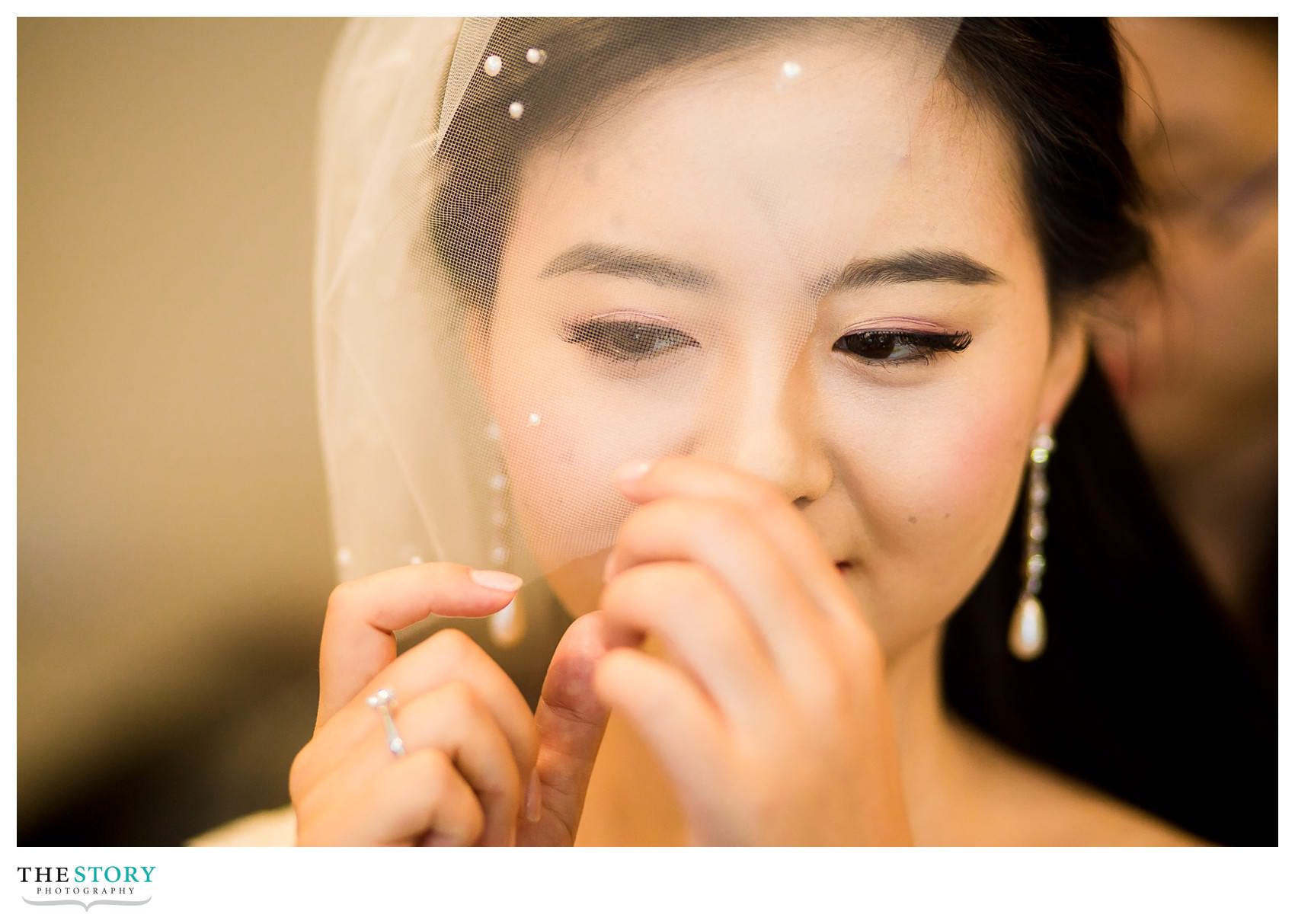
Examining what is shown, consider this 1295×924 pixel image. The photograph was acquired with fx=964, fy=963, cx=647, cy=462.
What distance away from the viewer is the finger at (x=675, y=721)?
1.92 feet

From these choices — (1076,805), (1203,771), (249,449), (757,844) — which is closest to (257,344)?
(249,449)

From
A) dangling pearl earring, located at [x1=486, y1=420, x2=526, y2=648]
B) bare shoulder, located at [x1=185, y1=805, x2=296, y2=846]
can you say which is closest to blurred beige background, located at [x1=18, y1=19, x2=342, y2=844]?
bare shoulder, located at [x1=185, y1=805, x2=296, y2=846]

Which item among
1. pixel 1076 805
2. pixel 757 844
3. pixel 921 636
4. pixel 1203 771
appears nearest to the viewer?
pixel 757 844

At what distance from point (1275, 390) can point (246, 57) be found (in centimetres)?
103

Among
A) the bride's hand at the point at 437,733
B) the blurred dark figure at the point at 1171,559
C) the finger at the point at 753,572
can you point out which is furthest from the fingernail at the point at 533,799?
the blurred dark figure at the point at 1171,559

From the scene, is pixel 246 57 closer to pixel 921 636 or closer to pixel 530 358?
pixel 530 358

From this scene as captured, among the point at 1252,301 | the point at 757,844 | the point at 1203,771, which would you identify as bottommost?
the point at 1203,771

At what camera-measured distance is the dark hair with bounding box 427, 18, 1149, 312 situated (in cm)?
73

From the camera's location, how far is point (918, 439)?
0.75 m

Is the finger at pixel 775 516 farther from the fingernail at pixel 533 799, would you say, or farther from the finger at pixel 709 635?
the fingernail at pixel 533 799

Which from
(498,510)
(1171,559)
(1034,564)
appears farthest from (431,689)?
(1171,559)

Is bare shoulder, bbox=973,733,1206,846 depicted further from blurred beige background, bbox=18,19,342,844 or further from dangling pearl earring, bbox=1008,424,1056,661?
blurred beige background, bbox=18,19,342,844

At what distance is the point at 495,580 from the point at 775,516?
211 millimetres

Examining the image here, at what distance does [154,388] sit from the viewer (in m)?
0.87
